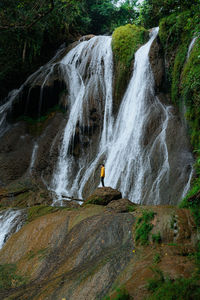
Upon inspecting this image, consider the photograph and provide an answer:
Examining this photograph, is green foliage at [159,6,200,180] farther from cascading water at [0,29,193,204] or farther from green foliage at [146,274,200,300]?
green foliage at [146,274,200,300]

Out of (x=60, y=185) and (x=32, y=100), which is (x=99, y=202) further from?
(x=32, y=100)

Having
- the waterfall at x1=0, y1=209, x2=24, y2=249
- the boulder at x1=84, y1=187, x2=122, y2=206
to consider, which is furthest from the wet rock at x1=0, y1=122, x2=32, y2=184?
the boulder at x1=84, y1=187, x2=122, y2=206

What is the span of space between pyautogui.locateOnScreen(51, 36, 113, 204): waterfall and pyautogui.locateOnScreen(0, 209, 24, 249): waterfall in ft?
13.7

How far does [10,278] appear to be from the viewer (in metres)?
5.10

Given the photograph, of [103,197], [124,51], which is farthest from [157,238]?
[124,51]

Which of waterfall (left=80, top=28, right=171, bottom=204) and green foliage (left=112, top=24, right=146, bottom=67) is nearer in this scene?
waterfall (left=80, top=28, right=171, bottom=204)

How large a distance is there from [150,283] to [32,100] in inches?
669

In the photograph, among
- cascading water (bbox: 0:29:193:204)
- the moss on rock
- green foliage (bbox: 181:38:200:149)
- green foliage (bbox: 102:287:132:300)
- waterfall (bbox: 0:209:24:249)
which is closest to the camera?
green foliage (bbox: 102:287:132:300)

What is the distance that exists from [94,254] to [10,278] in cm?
206

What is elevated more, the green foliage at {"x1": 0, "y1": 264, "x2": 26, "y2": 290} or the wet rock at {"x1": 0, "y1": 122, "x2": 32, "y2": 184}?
the wet rock at {"x1": 0, "y1": 122, "x2": 32, "y2": 184}

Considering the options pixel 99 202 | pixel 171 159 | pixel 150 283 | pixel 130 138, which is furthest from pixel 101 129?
pixel 150 283

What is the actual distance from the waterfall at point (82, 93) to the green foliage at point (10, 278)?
23.2 ft

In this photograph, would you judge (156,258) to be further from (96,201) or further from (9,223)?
(9,223)

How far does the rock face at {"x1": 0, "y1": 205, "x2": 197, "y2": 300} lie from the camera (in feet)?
11.6
